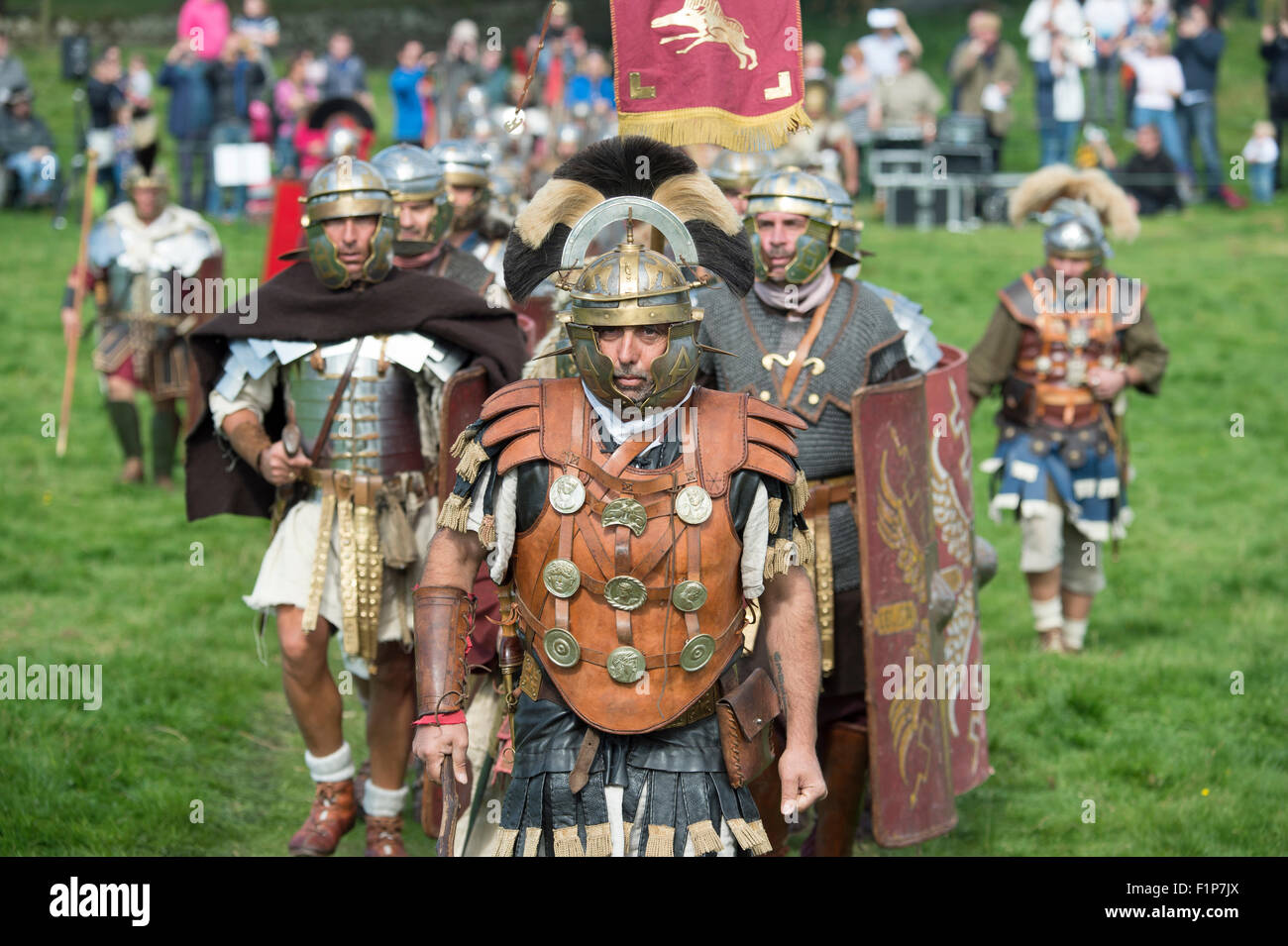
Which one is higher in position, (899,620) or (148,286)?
(148,286)

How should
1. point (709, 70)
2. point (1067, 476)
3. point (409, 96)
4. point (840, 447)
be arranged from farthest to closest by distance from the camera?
point (409, 96) → point (1067, 476) → point (840, 447) → point (709, 70)

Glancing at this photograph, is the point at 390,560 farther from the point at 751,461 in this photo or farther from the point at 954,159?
the point at 954,159

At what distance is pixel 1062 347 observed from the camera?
868cm

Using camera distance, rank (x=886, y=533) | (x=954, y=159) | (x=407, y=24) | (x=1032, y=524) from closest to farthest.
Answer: (x=886, y=533), (x=1032, y=524), (x=954, y=159), (x=407, y=24)

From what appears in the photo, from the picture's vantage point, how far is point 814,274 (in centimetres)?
614

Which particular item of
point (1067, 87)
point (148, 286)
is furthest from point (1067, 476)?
point (1067, 87)

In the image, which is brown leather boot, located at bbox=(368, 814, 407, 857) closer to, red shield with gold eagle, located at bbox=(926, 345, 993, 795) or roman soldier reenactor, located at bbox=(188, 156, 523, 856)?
roman soldier reenactor, located at bbox=(188, 156, 523, 856)

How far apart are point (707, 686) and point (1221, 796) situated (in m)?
3.36

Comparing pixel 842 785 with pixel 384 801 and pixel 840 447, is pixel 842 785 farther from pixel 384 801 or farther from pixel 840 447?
pixel 384 801

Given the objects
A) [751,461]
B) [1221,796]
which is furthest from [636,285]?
[1221,796]

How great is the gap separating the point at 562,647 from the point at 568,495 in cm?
38

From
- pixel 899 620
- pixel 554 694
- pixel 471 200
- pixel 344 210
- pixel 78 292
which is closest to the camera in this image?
pixel 554 694

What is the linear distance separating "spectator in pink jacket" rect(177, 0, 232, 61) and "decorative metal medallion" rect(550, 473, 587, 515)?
685 inches

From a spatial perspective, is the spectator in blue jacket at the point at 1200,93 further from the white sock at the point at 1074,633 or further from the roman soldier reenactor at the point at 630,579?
the roman soldier reenactor at the point at 630,579
